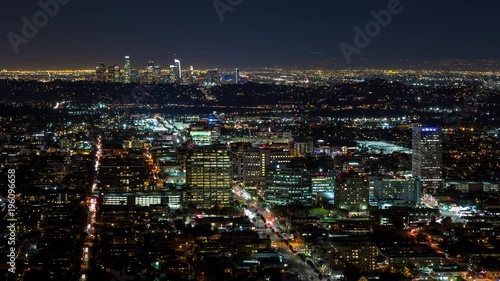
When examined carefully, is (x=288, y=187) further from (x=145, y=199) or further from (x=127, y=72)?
(x=127, y=72)

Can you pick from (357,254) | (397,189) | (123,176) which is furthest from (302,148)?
(357,254)

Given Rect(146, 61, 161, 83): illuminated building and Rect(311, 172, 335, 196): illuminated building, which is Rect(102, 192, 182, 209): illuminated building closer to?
Rect(311, 172, 335, 196): illuminated building

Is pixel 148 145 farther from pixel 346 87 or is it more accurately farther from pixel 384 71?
pixel 384 71

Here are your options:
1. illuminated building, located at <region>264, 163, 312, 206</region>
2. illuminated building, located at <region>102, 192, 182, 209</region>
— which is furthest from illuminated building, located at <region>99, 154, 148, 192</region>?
illuminated building, located at <region>264, 163, 312, 206</region>

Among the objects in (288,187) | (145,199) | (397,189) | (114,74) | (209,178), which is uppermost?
(114,74)

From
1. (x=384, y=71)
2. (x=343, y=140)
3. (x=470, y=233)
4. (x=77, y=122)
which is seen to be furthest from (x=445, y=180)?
(x=384, y=71)
